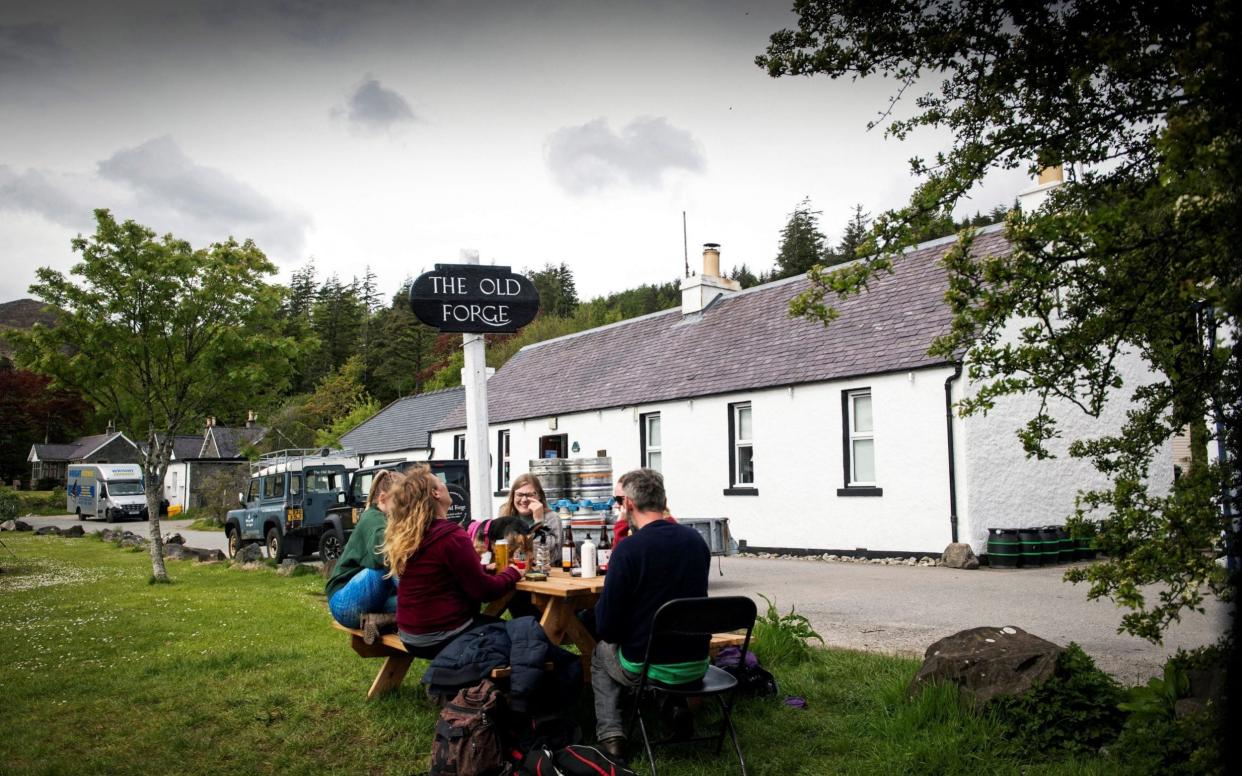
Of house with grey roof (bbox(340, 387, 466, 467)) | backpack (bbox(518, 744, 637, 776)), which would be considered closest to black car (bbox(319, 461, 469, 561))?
backpack (bbox(518, 744, 637, 776))

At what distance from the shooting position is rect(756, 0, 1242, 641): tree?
2.98 metres

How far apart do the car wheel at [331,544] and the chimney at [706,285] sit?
1159 centimetres

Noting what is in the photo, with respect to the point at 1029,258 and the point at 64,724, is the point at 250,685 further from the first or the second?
the point at 1029,258

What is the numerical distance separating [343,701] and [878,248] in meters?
4.75

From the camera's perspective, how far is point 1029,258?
374 cm

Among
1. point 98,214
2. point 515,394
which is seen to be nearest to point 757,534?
point 515,394

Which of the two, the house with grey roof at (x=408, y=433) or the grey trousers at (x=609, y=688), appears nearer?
the grey trousers at (x=609, y=688)

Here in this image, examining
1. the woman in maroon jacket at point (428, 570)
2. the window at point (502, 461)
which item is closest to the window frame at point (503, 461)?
the window at point (502, 461)

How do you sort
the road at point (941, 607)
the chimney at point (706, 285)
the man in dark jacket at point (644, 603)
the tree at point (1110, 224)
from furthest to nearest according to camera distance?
the chimney at point (706, 285), the road at point (941, 607), the man in dark jacket at point (644, 603), the tree at point (1110, 224)

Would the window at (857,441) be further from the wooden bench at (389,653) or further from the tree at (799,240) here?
the tree at (799,240)

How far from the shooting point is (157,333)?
14320 millimetres

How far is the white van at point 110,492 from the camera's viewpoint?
40.6 meters

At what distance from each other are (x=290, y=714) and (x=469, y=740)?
87.7 inches

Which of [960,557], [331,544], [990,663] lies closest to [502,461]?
[331,544]
